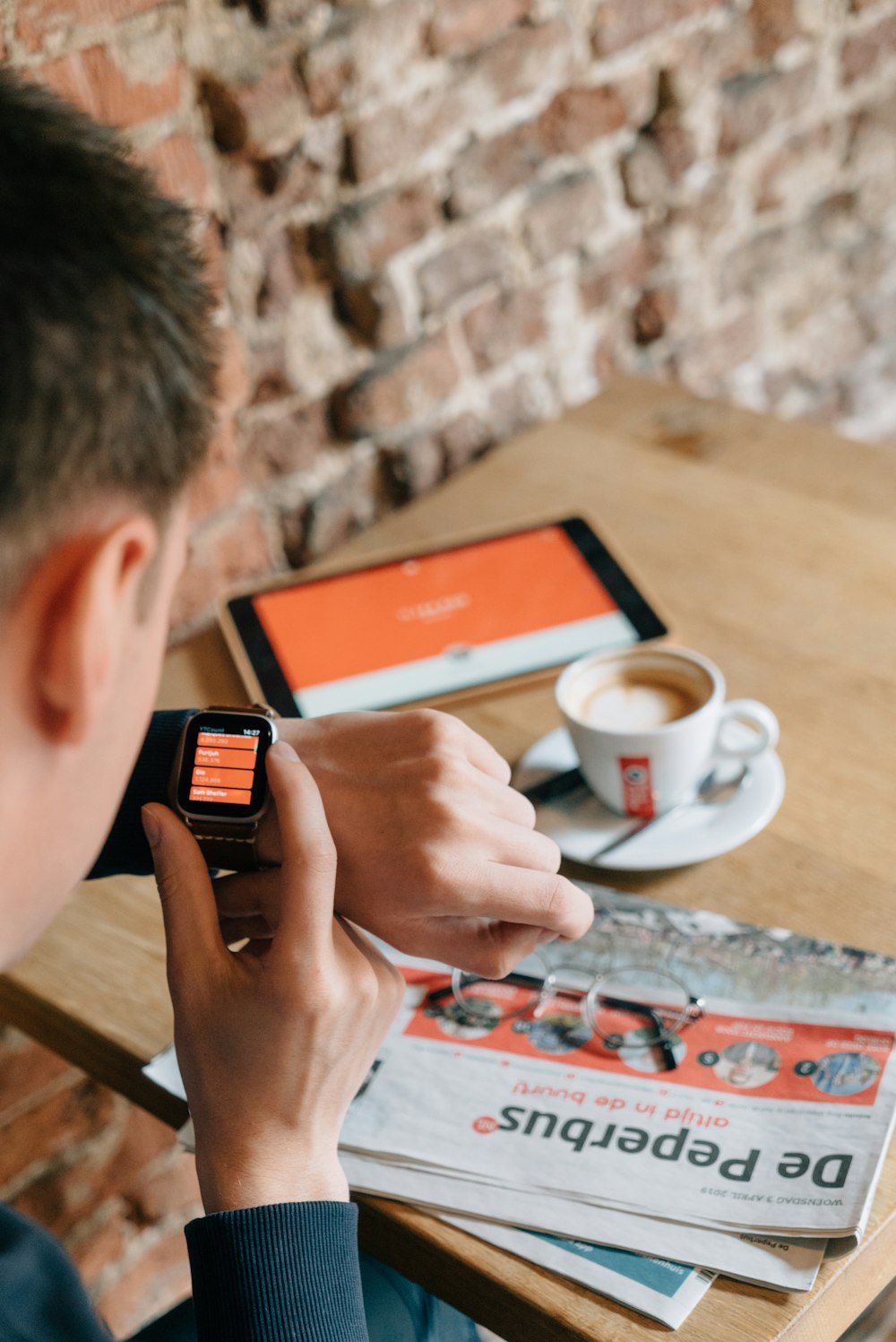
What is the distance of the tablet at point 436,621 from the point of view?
1.08 metres

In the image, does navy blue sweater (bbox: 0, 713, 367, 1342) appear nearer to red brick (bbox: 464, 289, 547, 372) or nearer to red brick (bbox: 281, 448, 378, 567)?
red brick (bbox: 281, 448, 378, 567)

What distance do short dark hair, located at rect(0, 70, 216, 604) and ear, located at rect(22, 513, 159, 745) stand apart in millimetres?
11

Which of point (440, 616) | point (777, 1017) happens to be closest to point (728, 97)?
point (440, 616)

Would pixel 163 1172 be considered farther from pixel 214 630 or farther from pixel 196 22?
pixel 196 22

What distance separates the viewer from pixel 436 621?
1.14m

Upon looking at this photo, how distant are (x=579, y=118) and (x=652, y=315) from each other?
32cm

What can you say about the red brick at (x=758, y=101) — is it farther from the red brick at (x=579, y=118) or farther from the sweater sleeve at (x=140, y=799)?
the sweater sleeve at (x=140, y=799)

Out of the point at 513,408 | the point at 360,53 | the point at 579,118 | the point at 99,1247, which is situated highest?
the point at 360,53

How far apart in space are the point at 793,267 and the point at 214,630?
1.18m

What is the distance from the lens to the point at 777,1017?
737 millimetres

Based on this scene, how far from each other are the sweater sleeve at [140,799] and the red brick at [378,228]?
62 cm

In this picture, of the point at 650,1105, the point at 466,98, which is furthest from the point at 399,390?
the point at 650,1105

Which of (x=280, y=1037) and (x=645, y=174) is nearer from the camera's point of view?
(x=280, y=1037)

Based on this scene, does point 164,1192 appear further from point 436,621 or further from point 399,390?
point 399,390
